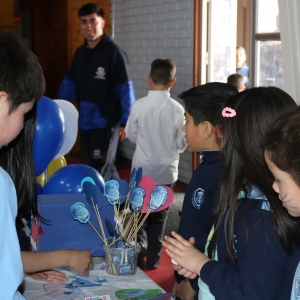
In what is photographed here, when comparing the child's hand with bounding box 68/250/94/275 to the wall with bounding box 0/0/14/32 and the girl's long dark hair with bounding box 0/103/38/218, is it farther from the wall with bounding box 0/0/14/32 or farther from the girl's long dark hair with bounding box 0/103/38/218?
the wall with bounding box 0/0/14/32

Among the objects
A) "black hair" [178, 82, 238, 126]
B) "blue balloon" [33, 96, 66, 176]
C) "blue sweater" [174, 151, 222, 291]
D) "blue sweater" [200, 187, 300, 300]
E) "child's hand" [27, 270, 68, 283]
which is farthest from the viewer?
"blue balloon" [33, 96, 66, 176]

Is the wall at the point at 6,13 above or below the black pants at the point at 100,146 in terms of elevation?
above

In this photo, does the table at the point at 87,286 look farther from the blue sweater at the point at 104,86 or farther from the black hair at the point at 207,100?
the blue sweater at the point at 104,86

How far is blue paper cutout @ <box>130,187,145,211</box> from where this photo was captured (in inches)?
75.8

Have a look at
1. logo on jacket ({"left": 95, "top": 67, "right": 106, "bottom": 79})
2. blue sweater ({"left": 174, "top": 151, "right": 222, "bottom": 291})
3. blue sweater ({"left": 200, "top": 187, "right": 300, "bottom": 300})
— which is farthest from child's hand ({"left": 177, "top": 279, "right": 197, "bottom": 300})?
logo on jacket ({"left": 95, "top": 67, "right": 106, "bottom": 79})

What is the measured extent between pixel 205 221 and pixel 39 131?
32.8 inches

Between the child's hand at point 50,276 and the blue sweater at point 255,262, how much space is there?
0.60 meters

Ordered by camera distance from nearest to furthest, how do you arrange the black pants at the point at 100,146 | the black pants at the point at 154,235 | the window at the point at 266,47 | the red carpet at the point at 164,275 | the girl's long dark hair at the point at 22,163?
the girl's long dark hair at the point at 22,163
the red carpet at the point at 164,275
the black pants at the point at 154,235
the black pants at the point at 100,146
the window at the point at 266,47

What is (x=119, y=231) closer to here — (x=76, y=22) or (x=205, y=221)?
(x=205, y=221)

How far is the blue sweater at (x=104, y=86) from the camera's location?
15.8 ft

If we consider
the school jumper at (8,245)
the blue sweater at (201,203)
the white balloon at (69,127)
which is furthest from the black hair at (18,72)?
the white balloon at (69,127)

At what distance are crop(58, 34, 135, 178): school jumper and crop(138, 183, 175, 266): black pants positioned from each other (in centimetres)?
107

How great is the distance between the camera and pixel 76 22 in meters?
7.78

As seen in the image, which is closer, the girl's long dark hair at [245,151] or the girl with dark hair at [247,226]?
the girl with dark hair at [247,226]
